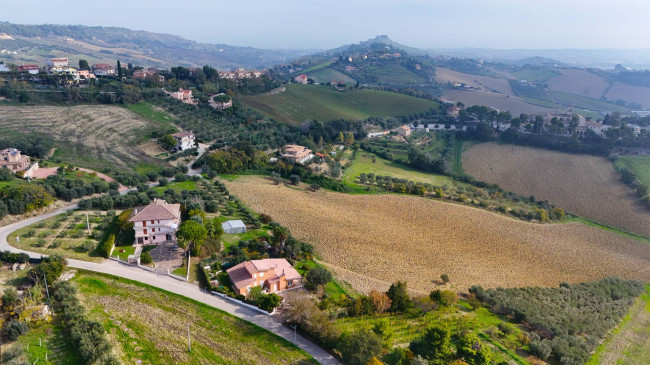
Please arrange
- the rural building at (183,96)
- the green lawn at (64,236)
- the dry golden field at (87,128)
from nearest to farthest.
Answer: the green lawn at (64,236) → the dry golden field at (87,128) → the rural building at (183,96)

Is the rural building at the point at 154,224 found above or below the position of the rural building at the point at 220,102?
below

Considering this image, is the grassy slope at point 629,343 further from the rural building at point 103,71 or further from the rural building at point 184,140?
the rural building at point 103,71

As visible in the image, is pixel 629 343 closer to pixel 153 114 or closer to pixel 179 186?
pixel 179 186

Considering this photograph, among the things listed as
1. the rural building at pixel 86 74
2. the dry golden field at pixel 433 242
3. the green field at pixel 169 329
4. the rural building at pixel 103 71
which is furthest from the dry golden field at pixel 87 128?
the green field at pixel 169 329

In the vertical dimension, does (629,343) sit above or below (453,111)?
below

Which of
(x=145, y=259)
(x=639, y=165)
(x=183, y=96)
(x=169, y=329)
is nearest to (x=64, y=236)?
(x=145, y=259)

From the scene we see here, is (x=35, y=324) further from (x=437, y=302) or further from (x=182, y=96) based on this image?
→ (x=182, y=96)
